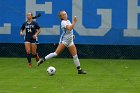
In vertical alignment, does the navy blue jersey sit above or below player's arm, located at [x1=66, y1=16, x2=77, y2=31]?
below

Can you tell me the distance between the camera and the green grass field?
1057 cm

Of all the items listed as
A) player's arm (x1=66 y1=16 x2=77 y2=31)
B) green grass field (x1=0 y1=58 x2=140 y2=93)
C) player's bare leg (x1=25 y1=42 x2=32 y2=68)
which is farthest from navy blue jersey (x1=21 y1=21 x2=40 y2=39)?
player's arm (x1=66 y1=16 x2=77 y2=31)

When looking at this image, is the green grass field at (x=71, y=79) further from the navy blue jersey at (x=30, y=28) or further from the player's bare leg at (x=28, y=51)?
the navy blue jersey at (x=30, y=28)

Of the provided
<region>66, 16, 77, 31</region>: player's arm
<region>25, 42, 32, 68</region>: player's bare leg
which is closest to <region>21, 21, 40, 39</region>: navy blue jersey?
<region>25, 42, 32, 68</region>: player's bare leg

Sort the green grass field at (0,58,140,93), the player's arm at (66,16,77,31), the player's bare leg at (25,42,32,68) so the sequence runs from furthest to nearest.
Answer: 1. the player's bare leg at (25,42,32,68)
2. the player's arm at (66,16,77,31)
3. the green grass field at (0,58,140,93)

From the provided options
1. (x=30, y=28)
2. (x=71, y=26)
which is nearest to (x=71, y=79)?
(x=71, y=26)

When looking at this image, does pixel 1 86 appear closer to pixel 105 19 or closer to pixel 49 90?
pixel 49 90

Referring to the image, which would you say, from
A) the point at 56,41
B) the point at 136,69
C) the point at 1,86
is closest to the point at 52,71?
the point at 1,86

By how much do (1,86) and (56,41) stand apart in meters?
8.68

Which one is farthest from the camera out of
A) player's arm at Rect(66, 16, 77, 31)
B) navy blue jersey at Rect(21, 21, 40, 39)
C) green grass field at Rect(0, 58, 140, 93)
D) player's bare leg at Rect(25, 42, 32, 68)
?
navy blue jersey at Rect(21, 21, 40, 39)

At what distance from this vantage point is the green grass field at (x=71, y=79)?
10570mm

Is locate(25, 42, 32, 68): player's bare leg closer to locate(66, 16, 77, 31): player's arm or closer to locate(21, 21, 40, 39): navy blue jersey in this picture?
locate(21, 21, 40, 39): navy blue jersey

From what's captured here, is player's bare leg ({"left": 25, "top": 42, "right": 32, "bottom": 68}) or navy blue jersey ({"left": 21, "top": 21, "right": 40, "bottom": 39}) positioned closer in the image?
player's bare leg ({"left": 25, "top": 42, "right": 32, "bottom": 68})

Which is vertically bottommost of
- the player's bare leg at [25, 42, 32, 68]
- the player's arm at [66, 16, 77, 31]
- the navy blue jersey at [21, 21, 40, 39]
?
the player's bare leg at [25, 42, 32, 68]
